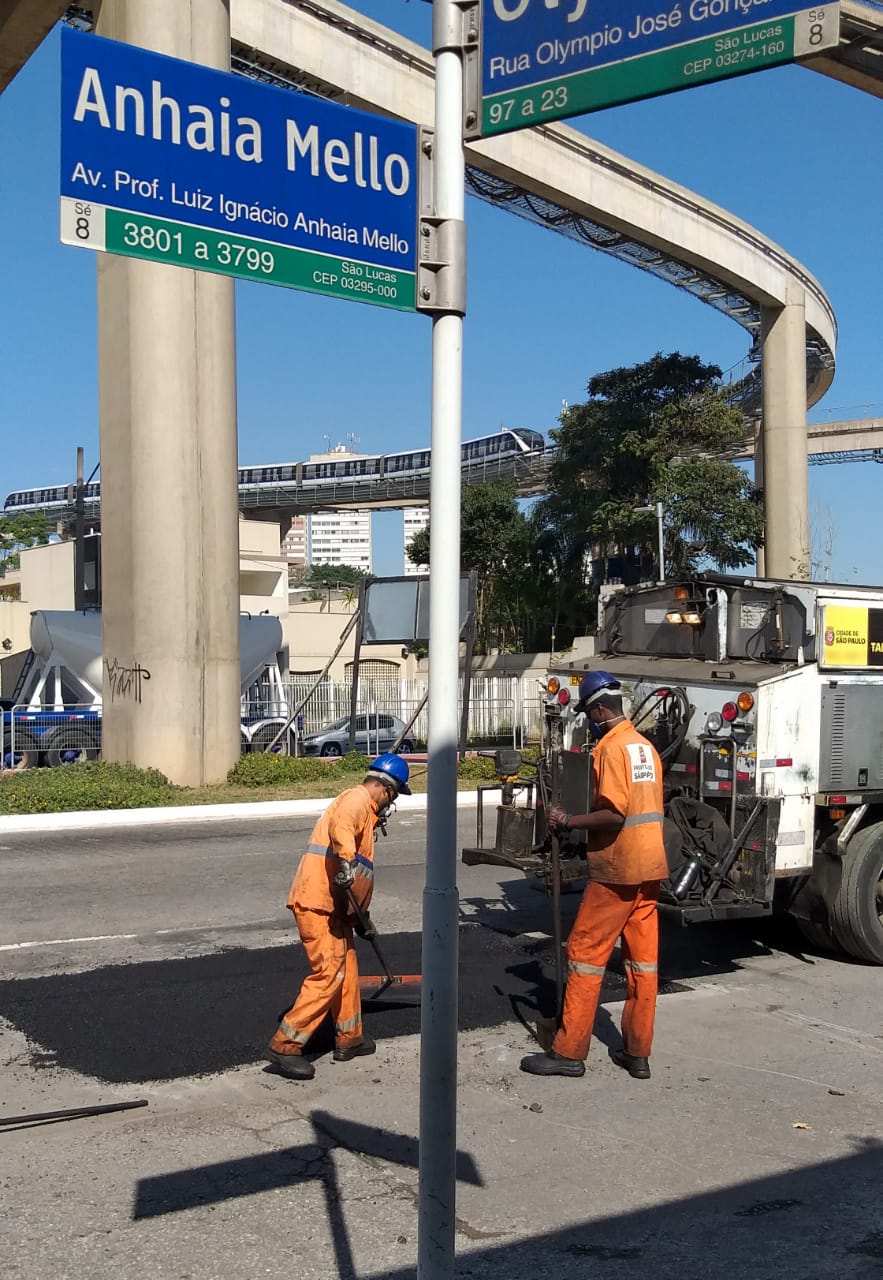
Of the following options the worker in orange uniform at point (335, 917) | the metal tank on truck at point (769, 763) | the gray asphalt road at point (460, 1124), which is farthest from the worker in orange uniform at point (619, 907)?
the metal tank on truck at point (769, 763)

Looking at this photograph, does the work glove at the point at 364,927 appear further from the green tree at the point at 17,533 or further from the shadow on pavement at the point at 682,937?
the green tree at the point at 17,533

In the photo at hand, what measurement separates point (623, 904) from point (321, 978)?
5.16 ft

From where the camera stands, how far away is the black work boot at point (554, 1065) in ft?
20.3

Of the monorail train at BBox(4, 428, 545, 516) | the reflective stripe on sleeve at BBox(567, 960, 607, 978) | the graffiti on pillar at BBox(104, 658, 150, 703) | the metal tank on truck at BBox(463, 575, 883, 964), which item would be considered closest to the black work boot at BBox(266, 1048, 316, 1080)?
the reflective stripe on sleeve at BBox(567, 960, 607, 978)

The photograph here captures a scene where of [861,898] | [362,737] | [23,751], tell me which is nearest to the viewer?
[861,898]

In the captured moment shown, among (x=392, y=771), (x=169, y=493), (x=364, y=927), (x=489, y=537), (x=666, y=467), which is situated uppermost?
(x=666, y=467)

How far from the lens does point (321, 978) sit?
6.18 meters

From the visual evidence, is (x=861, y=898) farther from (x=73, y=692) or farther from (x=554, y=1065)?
(x=73, y=692)

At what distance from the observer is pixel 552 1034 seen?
6.52 metres

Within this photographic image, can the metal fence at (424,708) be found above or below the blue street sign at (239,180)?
below

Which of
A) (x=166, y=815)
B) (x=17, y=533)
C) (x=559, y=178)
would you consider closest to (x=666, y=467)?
(x=559, y=178)

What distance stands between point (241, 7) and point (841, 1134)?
23629mm

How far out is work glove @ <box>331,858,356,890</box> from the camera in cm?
605

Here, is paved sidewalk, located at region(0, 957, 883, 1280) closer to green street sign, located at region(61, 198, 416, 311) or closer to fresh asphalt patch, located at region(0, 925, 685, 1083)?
fresh asphalt patch, located at region(0, 925, 685, 1083)
